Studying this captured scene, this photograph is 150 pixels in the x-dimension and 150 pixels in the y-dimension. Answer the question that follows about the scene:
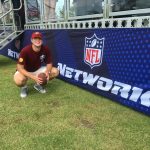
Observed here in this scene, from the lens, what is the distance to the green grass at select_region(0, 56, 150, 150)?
3340 mm

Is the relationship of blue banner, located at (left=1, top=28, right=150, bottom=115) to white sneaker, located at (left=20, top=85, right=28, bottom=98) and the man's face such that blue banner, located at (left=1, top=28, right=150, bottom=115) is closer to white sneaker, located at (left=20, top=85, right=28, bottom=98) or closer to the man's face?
the man's face

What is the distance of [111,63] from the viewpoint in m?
4.90

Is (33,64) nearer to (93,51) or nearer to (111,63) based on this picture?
(93,51)

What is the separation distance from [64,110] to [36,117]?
489 mm

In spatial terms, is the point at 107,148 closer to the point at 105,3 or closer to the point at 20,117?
the point at 20,117

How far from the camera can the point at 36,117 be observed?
417 cm

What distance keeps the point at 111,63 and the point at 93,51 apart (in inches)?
22.2

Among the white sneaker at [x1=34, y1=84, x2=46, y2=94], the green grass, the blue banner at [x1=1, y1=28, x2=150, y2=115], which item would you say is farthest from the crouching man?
the blue banner at [x1=1, y1=28, x2=150, y2=115]

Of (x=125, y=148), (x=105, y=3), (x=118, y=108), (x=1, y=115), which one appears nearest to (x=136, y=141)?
(x=125, y=148)

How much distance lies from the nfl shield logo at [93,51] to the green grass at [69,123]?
1.96 feet

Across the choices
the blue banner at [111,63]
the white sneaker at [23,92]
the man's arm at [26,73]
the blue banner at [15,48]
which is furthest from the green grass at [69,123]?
the blue banner at [15,48]

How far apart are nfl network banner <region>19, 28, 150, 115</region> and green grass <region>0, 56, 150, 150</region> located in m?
0.21

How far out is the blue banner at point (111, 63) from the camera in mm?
4246

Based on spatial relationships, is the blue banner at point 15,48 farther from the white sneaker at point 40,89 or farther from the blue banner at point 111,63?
the white sneaker at point 40,89
